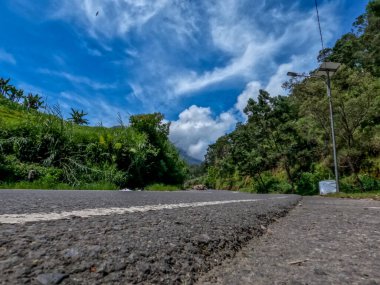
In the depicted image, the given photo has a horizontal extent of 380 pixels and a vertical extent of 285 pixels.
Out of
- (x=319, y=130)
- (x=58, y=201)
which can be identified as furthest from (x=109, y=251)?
(x=319, y=130)

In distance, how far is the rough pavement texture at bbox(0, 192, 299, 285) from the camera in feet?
3.08

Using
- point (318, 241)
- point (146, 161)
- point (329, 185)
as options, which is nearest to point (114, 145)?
point (146, 161)

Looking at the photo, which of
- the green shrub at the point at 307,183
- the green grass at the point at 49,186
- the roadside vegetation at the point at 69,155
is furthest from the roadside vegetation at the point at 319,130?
the green grass at the point at 49,186

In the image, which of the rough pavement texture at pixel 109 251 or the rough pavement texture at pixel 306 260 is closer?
the rough pavement texture at pixel 109 251

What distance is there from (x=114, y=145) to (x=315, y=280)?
22.8 feet

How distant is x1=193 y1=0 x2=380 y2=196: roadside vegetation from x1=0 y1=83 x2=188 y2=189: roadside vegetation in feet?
49.5

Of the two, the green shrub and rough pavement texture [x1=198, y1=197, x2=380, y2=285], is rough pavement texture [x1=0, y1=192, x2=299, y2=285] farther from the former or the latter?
the green shrub

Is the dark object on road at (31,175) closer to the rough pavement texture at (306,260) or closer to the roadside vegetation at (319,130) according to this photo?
the rough pavement texture at (306,260)

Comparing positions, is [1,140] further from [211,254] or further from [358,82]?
[358,82]

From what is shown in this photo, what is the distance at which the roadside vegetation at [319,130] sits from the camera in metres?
20.0

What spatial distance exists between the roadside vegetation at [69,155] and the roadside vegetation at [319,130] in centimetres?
1508

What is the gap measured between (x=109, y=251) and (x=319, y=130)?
23.8 m

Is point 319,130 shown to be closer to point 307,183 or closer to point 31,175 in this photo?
point 307,183

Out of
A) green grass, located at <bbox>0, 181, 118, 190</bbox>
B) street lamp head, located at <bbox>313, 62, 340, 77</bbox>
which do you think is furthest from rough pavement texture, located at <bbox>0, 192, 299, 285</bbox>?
street lamp head, located at <bbox>313, 62, 340, 77</bbox>
